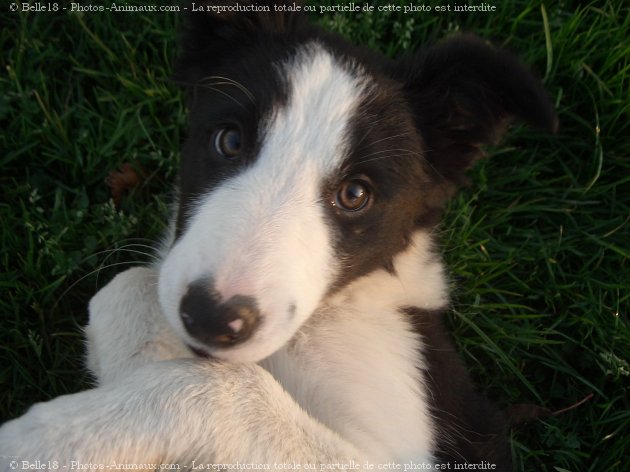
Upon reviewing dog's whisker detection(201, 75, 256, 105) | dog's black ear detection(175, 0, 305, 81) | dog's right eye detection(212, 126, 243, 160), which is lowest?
dog's right eye detection(212, 126, 243, 160)

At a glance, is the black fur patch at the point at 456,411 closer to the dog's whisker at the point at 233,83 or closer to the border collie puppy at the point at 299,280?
the border collie puppy at the point at 299,280

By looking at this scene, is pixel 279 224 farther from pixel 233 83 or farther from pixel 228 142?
pixel 233 83

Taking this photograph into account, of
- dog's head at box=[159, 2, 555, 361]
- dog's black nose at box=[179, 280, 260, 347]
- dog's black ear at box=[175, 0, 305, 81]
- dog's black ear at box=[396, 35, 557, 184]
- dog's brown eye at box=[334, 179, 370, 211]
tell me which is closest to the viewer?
dog's black nose at box=[179, 280, 260, 347]

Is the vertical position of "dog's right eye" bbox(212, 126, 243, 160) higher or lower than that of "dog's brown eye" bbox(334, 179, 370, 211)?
higher

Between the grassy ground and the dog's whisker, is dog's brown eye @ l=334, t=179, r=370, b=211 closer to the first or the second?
the dog's whisker

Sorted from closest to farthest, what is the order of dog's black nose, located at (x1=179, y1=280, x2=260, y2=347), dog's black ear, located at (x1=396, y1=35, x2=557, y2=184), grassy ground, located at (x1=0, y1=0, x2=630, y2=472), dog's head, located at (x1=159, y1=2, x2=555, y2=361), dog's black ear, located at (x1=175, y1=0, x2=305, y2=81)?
dog's black nose, located at (x1=179, y1=280, x2=260, y2=347), dog's head, located at (x1=159, y1=2, x2=555, y2=361), dog's black ear, located at (x1=396, y1=35, x2=557, y2=184), dog's black ear, located at (x1=175, y1=0, x2=305, y2=81), grassy ground, located at (x1=0, y1=0, x2=630, y2=472)

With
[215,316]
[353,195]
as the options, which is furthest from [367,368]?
[215,316]

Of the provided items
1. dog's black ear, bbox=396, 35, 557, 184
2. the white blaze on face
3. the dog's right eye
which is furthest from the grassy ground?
the white blaze on face
